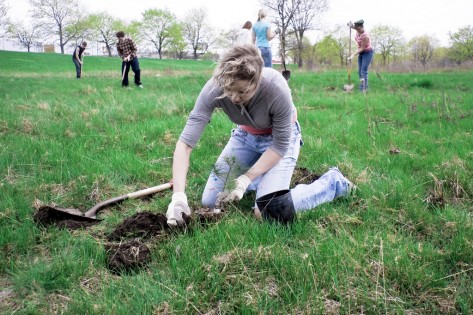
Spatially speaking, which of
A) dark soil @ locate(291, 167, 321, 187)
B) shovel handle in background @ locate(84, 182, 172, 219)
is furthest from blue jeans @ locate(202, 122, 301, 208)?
shovel handle in background @ locate(84, 182, 172, 219)

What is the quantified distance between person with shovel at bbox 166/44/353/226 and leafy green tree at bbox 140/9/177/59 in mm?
76749

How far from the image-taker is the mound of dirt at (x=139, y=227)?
2574 mm

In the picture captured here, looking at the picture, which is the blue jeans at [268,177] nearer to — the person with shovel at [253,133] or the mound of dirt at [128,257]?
the person with shovel at [253,133]

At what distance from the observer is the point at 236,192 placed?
2.76 metres

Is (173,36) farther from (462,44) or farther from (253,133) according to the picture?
(253,133)

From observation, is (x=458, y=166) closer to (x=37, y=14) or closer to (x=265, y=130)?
(x=265, y=130)

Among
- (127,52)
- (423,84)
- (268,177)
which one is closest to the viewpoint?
(268,177)

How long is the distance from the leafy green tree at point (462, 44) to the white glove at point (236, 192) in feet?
178

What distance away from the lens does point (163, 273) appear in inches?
83.2

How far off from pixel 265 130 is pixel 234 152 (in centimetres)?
38

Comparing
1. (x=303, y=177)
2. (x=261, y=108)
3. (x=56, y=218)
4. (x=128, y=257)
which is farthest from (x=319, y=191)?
(x=56, y=218)

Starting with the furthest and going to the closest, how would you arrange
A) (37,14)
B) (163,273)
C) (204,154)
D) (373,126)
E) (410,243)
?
(37,14), (373,126), (204,154), (410,243), (163,273)

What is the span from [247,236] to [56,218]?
154 centimetres

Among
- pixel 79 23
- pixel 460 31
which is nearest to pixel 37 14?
pixel 79 23
